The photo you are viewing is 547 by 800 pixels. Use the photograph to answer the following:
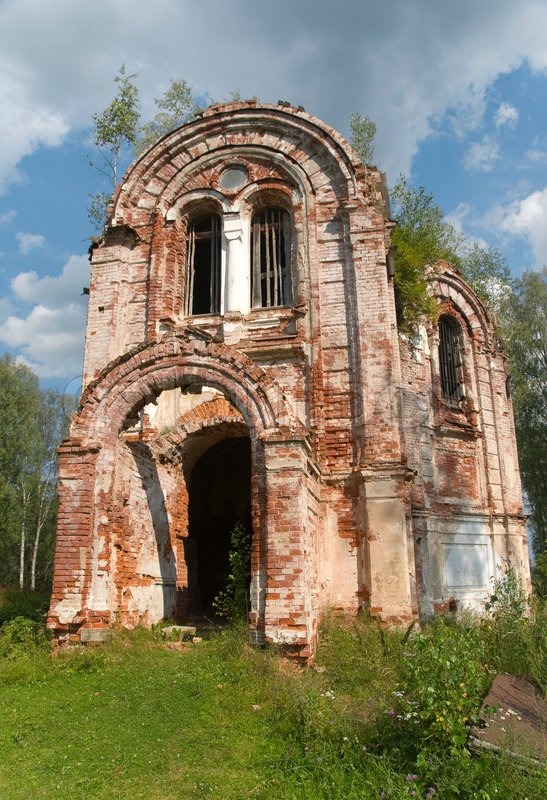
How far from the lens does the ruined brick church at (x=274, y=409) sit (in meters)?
8.80

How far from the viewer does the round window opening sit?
42.9ft

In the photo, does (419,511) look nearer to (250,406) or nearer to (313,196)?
(250,406)

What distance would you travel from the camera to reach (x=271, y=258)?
12773 millimetres

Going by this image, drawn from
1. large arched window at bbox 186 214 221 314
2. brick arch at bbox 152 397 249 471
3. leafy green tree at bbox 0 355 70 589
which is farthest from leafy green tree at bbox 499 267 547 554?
leafy green tree at bbox 0 355 70 589

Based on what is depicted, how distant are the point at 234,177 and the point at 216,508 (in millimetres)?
7768

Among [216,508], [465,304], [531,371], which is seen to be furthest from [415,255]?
[531,371]

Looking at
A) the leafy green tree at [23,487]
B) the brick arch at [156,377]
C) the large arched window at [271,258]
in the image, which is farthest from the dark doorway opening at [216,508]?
the leafy green tree at [23,487]

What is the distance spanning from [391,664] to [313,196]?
886 cm

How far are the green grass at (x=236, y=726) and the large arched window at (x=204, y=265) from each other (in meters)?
7.11

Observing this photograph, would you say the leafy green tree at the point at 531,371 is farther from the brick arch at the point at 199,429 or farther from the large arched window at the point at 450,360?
the brick arch at the point at 199,429

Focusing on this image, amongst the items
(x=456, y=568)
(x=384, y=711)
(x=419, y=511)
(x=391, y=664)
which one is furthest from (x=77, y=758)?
(x=456, y=568)

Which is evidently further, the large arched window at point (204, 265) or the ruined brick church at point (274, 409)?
the large arched window at point (204, 265)

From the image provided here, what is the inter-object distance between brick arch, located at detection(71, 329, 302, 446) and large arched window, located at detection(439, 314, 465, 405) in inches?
254

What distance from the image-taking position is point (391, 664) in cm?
806
